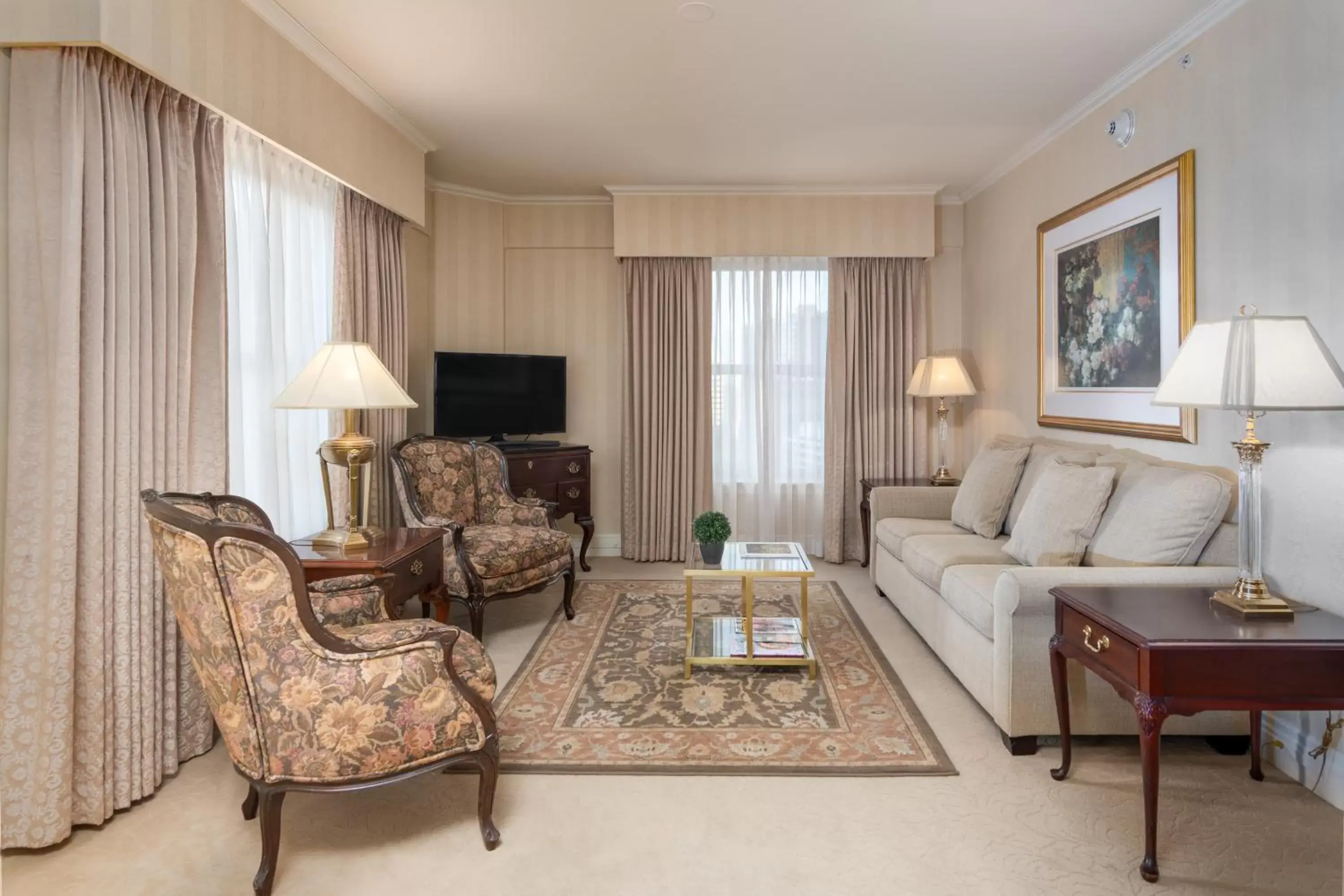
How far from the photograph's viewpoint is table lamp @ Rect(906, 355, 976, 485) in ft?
16.3

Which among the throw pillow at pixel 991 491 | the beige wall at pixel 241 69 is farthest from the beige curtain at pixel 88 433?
the throw pillow at pixel 991 491

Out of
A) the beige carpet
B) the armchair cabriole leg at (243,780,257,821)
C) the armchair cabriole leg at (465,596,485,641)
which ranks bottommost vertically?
the beige carpet

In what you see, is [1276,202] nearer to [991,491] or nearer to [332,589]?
[991,491]

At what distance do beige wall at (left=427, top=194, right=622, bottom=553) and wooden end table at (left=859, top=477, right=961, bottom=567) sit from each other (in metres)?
1.86

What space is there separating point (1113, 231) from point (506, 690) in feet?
11.7

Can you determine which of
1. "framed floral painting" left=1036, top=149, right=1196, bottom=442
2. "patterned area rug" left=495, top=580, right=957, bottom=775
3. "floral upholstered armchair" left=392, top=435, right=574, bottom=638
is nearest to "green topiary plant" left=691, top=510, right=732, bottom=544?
"patterned area rug" left=495, top=580, right=957, bottom=775

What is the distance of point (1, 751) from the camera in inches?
80.0

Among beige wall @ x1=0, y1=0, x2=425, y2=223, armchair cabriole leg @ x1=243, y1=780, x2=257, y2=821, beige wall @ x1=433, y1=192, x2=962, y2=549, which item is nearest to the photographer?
beige wall @ x1=0, y1=0, x2=425, y2=223

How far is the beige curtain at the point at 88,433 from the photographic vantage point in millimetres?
2057

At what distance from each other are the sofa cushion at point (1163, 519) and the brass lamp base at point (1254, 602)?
0.41 m

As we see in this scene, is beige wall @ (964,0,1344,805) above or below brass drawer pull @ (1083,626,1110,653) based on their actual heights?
above

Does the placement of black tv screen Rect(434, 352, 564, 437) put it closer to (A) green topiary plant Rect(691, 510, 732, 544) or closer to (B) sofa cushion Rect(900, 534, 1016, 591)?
(A) green topiary plant Rect(691, 510, 732, 544)

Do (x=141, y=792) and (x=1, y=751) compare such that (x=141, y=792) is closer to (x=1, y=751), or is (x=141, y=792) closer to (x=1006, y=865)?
(x=1, y=751)

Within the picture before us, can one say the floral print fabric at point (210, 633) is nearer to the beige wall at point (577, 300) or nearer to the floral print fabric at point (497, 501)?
the floral print fabric at point (497, 501)
